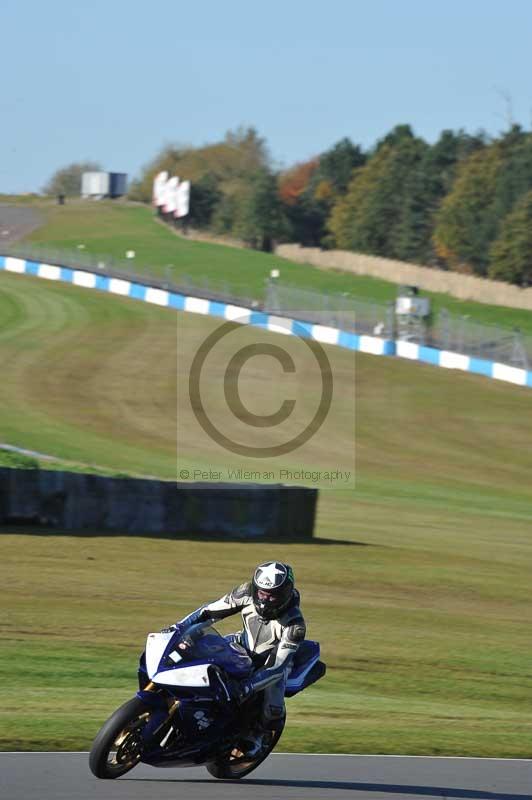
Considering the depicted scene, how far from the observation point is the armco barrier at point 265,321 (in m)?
43.2

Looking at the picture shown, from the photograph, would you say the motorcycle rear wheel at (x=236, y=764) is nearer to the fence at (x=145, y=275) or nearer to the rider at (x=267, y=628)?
the rider at (x=267, y=628)

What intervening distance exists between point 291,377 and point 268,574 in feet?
105

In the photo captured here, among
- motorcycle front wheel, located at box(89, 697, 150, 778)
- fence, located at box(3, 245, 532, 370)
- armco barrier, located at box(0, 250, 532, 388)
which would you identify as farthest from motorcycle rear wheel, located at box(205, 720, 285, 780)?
fence, located at box(3, 245, 532, 370)

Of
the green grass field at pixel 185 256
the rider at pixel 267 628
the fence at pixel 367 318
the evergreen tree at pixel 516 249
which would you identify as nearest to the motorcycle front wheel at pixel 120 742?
the rider at pixel 267 628

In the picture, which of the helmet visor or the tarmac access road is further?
the tarmac access road

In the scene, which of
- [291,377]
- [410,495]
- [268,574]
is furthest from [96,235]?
[268,574]

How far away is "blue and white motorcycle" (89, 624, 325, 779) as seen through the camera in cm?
822

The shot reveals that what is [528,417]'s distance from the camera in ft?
122

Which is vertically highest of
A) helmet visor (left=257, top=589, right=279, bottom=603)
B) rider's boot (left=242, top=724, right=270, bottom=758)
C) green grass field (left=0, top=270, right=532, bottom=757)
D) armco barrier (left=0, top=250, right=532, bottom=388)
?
helmet visor (left=257, top=589, right=279, bottom=603)

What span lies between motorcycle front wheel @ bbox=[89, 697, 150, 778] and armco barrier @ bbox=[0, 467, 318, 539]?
9.94 metres

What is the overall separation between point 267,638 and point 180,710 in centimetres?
95

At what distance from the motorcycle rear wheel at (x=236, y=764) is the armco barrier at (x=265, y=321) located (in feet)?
110

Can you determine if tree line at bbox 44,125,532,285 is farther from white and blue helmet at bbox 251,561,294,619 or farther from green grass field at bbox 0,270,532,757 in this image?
white and blue helmet at bbox 251,561,294,619

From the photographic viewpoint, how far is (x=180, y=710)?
833 cm
